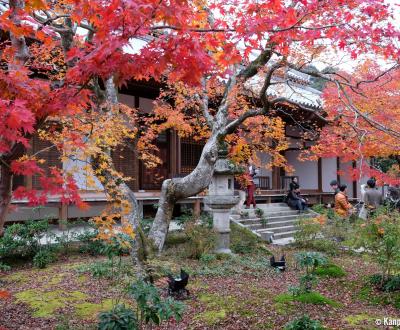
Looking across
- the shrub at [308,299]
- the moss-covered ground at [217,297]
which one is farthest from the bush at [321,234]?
the shrub at [308,299]

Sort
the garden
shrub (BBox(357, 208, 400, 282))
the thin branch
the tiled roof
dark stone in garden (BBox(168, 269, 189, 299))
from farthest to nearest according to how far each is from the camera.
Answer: the thin branch < the tiled roof < shrub (BBox(357, 208, 400, 282)) < dark stone in garden (BBox(168, 269, 189, 299)) < the garden

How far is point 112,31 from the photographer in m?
3.77

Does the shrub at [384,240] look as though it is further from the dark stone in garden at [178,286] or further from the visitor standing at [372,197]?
the visitor standing at [372,197]

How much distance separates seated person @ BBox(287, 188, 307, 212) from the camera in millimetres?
16630

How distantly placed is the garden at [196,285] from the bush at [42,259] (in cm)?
2

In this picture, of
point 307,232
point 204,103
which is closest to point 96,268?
point 204,103

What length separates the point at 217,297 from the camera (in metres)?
6.14

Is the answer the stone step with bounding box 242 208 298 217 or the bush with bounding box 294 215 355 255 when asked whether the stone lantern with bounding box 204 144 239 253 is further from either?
the stone step with bounding box 242 208 298 217

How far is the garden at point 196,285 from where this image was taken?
5.06 metres

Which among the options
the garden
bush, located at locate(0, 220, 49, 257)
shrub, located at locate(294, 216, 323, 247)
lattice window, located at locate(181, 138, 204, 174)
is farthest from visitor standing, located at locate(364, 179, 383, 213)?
bush, located at locate(0, 220, 49, 257)

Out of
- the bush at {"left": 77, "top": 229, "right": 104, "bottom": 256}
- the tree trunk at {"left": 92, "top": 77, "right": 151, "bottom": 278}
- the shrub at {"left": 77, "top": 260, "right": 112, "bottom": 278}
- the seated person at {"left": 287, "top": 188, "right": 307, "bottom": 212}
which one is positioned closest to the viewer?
the tree trunk at {"left": 92, "top": 77, "right": 151, "bottom": 278}

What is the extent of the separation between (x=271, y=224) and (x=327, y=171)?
9.28 meters

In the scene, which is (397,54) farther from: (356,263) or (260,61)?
(356,263)

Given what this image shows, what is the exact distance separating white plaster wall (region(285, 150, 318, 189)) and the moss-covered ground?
13.1 m
